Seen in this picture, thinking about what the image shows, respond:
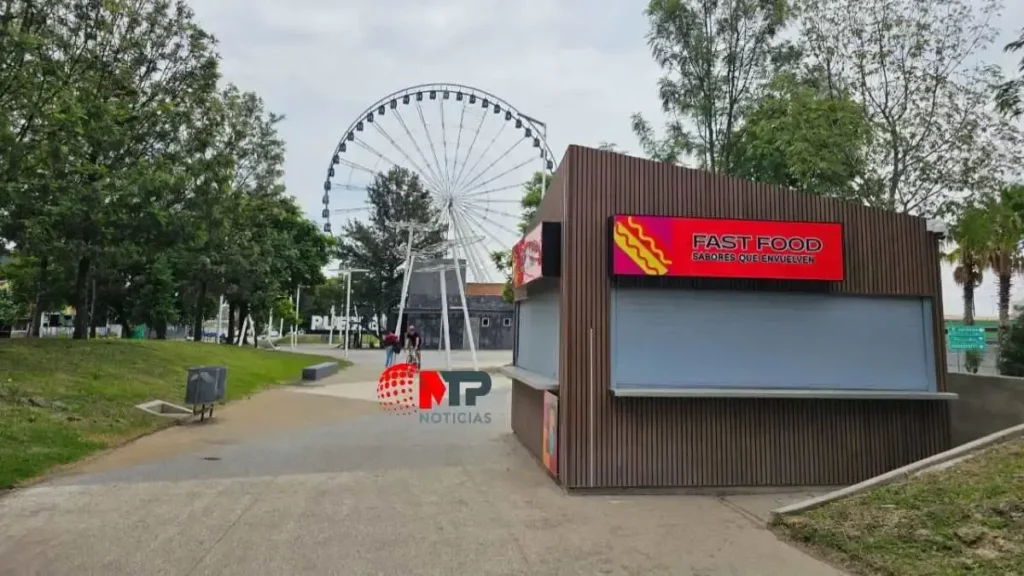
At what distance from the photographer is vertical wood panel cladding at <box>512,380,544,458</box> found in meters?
9.74

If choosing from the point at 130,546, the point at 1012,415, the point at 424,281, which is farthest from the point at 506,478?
the point at 424,281

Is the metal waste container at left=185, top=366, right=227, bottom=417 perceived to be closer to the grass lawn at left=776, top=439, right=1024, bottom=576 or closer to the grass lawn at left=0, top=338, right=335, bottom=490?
the grass lawn at left=0, top=338, right=335, bottom=490

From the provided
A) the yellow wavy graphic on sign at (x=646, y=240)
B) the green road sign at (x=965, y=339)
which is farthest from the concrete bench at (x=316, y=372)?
the green road sign at (x=965, y=339)

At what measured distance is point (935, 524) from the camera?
5.50m

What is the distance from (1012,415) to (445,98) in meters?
23.2

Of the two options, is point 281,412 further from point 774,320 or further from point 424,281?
point 424,281

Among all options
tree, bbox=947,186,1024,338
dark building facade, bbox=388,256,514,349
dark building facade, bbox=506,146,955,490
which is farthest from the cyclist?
dark building facade, bbox=388,256,514,349

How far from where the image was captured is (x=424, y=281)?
6106cm

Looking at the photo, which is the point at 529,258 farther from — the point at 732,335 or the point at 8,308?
the point at 8,308

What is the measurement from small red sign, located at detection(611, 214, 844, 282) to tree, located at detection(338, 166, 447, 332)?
63.1 metres

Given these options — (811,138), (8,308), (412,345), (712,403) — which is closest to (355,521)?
(712,403)

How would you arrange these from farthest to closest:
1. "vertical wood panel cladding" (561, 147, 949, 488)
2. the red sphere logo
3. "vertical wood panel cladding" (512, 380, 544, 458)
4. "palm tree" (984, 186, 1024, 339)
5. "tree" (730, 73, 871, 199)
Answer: the red sphere logo, "tree" (730, 73, 871, 199), "palm tree" (984, 186, 1024, 339), "vertical wood panel cladding" (512, 380, 544, 458), "vertical wood panel cladding" (561, 147, 949, 488)

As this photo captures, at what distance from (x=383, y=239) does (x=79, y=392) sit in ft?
203

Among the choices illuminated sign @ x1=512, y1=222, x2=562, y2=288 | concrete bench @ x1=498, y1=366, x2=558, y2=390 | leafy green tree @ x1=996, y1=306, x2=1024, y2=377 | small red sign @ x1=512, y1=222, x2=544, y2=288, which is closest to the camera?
concrete bench @ x1=498, y1=366, x2=558, y2=390
